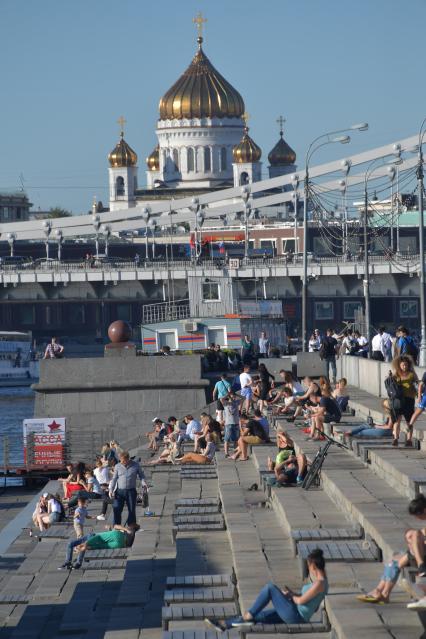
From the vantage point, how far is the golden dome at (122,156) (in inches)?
6850

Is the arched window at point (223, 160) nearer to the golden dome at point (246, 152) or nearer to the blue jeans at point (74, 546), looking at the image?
the golden dome at point (246, 152)

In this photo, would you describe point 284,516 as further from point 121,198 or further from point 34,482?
point 121,198

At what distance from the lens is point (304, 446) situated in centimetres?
2239

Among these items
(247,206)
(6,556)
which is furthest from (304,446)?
(247,206)

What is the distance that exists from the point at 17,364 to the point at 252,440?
69377 millimetres

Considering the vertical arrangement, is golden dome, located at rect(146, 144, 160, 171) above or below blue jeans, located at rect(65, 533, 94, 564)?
above

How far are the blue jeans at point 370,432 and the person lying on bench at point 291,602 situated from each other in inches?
317

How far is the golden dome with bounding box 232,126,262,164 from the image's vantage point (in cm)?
16425

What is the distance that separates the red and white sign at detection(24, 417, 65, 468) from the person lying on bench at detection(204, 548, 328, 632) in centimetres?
2215

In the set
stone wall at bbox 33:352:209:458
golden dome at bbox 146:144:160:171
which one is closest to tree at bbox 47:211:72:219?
golden dome at bbox 146:144:160:171

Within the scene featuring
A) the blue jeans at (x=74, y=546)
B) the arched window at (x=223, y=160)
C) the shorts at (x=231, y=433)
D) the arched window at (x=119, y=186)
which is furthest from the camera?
the arched window at (x=119, y=186)

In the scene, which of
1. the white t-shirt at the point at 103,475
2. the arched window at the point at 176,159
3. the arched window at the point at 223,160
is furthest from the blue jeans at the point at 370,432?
the arched window at the point at 176,159

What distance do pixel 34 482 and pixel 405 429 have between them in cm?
1482

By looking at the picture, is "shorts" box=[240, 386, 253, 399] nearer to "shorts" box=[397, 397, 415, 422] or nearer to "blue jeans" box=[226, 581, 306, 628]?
"shorts" box=[397, 397, 415, 422]
